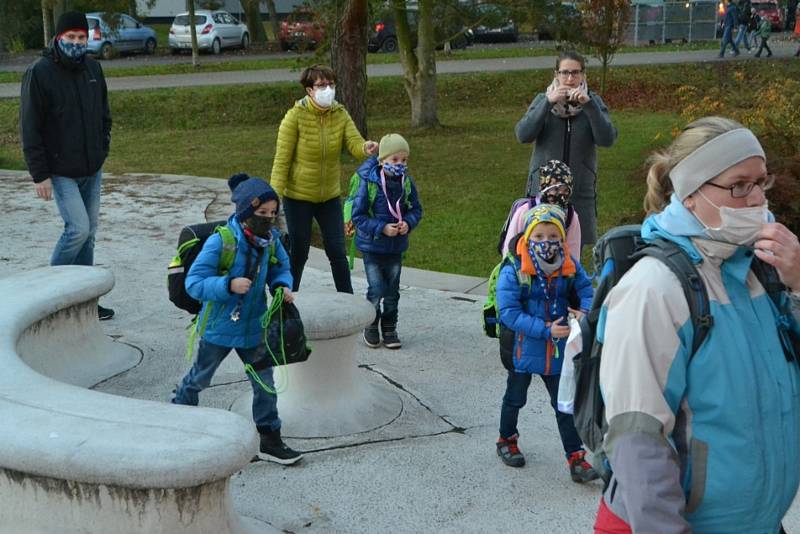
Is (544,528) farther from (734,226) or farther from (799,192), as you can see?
(799,192)

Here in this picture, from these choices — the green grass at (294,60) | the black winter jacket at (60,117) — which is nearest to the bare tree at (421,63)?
the green grass at (294,60)

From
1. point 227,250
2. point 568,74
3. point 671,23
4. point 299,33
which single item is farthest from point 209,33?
point 227,250

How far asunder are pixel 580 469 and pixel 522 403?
1.31ft

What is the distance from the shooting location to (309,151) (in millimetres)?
7258

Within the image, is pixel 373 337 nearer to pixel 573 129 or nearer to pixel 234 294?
pixel 573 129

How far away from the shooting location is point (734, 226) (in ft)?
8.61

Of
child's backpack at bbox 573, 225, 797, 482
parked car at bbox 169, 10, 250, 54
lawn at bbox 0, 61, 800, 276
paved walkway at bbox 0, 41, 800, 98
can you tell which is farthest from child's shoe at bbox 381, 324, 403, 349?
parked car at bbox 169, 10, 250, 54

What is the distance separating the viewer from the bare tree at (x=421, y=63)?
61.1ft

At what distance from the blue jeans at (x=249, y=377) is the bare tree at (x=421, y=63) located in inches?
539

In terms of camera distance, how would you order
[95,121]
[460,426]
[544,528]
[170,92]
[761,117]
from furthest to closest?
[170,92]
[761,117]
[95,121]
[460,426]
[544,528]

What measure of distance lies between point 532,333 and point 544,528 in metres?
0.84

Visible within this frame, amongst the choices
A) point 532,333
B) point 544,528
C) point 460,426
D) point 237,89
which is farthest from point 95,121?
point 237,89

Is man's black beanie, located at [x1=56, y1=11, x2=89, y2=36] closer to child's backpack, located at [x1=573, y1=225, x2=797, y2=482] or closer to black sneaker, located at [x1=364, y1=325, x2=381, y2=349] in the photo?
black sneaker, located at [x1=364, y1=325, x2=381, y2=349]

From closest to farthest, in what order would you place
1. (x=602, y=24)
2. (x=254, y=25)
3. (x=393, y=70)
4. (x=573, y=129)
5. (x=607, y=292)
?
(x=607, y=292) → (x=573, y=129) → (x=602, y=24) → (x=393, y=70) → (x=254, y=25)
